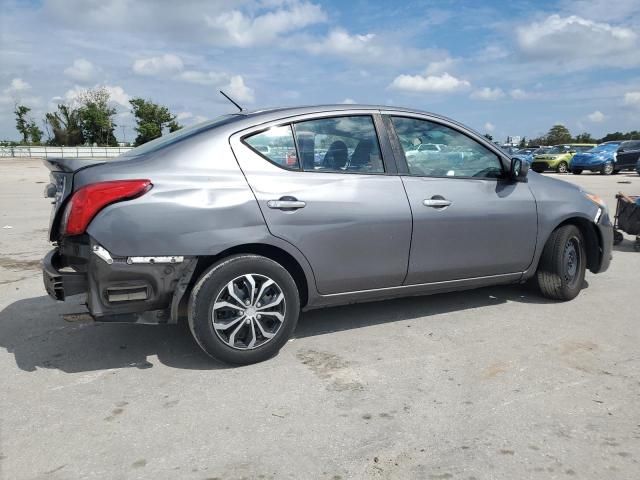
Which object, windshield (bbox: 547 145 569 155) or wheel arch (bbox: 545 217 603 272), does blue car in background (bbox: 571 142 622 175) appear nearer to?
windshield (bbox: 547 145 569 155)

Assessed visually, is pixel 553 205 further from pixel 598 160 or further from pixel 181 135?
pixel 598 160

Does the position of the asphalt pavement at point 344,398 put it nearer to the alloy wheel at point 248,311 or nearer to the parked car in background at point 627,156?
the alloy wheel at point 248,311

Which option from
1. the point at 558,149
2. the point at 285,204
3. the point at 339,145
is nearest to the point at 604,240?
the point at 339,145

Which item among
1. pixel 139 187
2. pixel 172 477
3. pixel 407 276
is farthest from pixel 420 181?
pixel 172 477

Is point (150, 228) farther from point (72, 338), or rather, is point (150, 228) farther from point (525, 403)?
point (525, 403)

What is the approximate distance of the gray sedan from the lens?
127 inches

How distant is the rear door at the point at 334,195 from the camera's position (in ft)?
11.8

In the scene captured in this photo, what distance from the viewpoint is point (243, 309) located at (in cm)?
348

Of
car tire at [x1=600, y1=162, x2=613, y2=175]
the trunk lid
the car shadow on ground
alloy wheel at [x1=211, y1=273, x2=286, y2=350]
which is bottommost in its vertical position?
the car shadow on ground

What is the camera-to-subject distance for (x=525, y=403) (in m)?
3.06

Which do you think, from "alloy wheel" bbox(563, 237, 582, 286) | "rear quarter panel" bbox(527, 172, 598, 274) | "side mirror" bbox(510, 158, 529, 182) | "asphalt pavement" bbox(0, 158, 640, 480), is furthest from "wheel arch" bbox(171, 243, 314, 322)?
"alloy wheel" bbox(563, 237, 582, 286)

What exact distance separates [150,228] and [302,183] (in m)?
1.04

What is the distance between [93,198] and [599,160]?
27.2 meters

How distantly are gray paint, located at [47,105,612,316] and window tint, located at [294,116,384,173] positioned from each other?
77 mm
